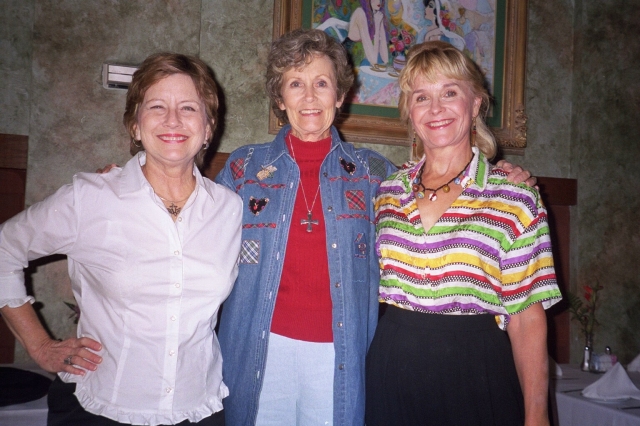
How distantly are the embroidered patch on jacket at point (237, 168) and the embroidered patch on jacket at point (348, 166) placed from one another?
405 mm

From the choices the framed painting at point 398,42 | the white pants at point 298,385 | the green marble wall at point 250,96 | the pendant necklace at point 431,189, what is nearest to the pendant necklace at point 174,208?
the white pants at point 298,385

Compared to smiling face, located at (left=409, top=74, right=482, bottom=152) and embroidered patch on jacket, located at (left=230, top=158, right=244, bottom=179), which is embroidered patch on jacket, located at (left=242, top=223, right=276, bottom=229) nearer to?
embroidered patch on jacket, located at (left=230, top=158, right=244, bottom=179)

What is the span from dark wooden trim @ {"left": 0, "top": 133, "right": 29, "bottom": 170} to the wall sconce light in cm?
58

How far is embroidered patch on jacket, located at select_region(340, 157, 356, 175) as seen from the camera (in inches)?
81.7

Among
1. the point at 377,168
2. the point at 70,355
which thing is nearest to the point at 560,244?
the point at 377,168

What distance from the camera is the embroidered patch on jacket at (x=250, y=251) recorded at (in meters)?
1.91

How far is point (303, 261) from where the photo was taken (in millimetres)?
1918

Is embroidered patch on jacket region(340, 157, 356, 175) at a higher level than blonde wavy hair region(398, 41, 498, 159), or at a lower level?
lower

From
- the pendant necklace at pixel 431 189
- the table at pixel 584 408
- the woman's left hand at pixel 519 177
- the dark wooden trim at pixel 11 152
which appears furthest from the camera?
the dark wooden trim at pixel 11 152

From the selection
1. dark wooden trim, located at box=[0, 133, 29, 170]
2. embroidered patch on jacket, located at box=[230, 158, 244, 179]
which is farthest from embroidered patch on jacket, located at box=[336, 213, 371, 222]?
dark wooden trim, located at box=[0, 133, 29, 170]

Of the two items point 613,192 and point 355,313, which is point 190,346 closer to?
point 355,313

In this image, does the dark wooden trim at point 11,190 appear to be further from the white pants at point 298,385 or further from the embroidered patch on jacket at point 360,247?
the embroidered patch on jacket at point 360,247

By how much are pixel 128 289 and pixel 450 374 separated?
1.00 metres

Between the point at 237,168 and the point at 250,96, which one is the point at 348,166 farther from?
the point at 250,96
